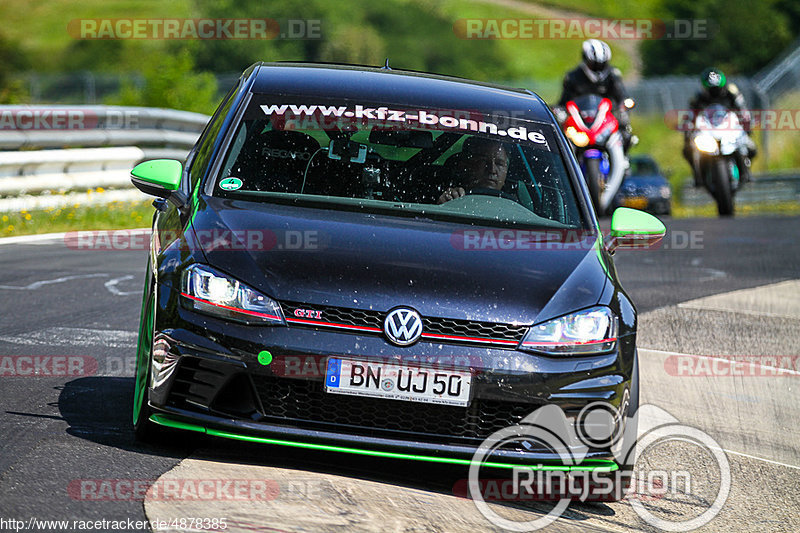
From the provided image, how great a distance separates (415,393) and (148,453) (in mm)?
995

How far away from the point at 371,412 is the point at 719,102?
47.1 ft

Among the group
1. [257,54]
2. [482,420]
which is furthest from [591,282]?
[257,54]

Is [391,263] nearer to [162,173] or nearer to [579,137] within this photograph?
[162,173]

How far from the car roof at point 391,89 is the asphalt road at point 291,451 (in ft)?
5.09

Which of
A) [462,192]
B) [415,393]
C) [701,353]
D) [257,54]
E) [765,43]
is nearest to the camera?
[415,393]

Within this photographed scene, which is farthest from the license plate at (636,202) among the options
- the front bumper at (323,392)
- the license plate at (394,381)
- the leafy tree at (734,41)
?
the leafy tree at (734,41)

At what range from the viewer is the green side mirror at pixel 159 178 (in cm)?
523

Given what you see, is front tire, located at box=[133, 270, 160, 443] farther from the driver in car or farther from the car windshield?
the driver in car

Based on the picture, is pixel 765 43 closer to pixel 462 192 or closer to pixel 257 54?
pixel 257 54

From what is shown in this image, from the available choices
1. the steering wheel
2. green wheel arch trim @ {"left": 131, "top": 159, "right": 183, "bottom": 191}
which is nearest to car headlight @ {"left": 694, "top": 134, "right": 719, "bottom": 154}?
the steering wheel

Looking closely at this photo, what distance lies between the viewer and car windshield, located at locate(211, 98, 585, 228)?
5312mm

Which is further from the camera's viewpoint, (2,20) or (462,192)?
(2,20)

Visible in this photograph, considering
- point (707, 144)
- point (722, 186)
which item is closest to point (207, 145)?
point (707, 144)

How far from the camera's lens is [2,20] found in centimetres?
11312
